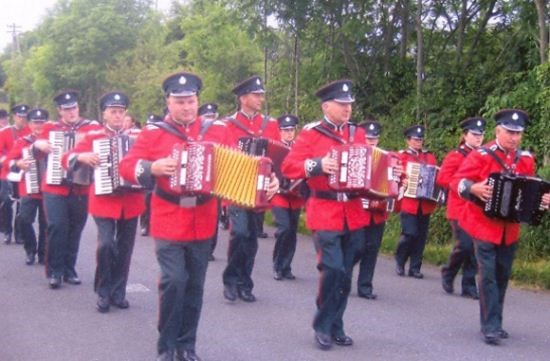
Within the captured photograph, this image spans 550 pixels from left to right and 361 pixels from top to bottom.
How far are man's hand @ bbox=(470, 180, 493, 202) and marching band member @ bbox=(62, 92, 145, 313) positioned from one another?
343 centimetres

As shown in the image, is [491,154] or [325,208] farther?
[491,154]

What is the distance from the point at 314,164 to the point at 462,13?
37.4ft

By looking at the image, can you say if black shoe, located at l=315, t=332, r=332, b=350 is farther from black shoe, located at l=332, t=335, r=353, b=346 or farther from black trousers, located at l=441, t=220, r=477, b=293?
black trousers, located at l=441, t=220, r=477, b=293

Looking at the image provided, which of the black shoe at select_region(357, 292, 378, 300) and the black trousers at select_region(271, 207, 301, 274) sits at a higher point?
the black trousers at select_region(271, 207, 301, 274)

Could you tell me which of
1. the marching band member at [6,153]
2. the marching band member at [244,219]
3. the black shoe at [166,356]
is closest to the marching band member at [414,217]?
the marching band member at [244,219]

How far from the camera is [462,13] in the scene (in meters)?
18.0

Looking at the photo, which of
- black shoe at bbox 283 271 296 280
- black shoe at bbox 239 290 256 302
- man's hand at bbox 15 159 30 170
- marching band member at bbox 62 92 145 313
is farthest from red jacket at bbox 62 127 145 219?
black shoe at bbox 283 271 296 280

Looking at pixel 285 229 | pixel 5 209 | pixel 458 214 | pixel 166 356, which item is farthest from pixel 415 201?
pixel 5 209

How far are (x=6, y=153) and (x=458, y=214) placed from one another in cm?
726

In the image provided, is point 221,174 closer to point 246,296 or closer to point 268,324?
point 268,324

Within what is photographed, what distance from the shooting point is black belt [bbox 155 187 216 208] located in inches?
274

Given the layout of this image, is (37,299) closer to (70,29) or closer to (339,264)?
(339,264)

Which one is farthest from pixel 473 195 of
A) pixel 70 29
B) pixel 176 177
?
pixel 70 29

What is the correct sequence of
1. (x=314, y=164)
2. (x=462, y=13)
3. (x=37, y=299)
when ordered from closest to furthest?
(x=314, y=164), (x=37, y=299), (x=462, y=13)
